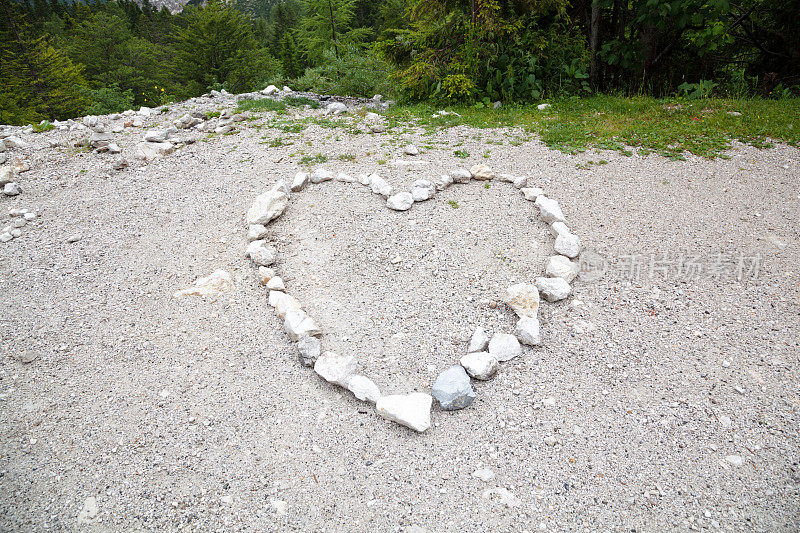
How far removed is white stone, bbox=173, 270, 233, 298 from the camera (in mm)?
4297

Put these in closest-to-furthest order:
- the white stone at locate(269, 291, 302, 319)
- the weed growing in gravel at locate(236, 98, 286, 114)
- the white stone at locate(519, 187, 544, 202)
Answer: the white stone at locate(269, 291, 302, 319) < the white stone at locate(519, 187, 544, 202) < the weed growing in gravel at locate(236, 98, 286, 114)

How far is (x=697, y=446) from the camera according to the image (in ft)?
8.87

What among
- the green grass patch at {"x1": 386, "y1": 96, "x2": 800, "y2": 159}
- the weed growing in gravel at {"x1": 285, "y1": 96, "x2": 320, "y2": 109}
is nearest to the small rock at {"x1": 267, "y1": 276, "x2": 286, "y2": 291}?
the green grass patch at {"x1": 386, "y1": 96, "x2": 800, "y2": 159}

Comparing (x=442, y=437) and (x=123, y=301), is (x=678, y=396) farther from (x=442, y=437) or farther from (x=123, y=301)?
(x=123, y=301)

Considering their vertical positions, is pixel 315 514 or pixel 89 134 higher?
pixel 89 134

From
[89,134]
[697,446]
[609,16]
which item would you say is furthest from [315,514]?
[609,16]

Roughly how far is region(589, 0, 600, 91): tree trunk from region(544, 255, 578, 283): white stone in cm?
748

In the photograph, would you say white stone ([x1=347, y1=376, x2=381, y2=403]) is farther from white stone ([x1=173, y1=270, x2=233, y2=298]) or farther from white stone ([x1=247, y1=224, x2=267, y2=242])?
white stone ([x1=247, y1=224, x2=267, y2=242])

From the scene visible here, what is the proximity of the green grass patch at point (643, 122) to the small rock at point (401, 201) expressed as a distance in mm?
2716

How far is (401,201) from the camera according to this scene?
5.34 meters

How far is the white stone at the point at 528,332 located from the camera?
11.6 feet

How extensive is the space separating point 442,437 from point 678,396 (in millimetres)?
1768

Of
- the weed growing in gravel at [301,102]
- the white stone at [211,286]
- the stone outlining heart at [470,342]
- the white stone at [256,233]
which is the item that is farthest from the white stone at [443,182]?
the weed growing in gravel at [301,102]

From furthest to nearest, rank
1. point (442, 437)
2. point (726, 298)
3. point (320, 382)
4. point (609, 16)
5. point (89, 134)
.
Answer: point (609, 16), point (89, 134), point (726, 298), point (320, 382), point (442, 437)
